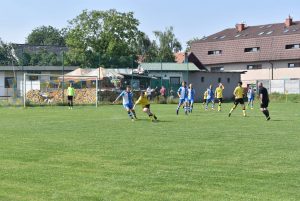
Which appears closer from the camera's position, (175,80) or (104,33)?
(175,80)

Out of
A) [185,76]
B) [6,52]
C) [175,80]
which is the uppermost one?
[6,52]

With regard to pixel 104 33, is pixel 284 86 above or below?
below

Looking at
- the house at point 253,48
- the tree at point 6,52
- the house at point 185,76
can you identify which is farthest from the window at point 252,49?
the tree at point 6,52

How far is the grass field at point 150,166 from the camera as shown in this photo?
27.1 ft

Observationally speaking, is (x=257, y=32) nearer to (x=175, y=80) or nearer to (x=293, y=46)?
(x=293, y=46)

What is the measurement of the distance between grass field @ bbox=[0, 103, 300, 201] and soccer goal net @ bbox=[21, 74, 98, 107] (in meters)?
27.5

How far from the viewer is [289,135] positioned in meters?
16.9

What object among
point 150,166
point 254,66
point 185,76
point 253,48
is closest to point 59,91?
point 185,76

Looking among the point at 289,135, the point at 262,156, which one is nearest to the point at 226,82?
the point at 289,135

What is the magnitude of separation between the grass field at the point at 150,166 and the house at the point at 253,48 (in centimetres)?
5763

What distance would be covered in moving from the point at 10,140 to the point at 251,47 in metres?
64.3

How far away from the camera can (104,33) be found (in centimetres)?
7631

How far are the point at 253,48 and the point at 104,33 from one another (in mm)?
21035

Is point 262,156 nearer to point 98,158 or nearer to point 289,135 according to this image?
point 98,158
